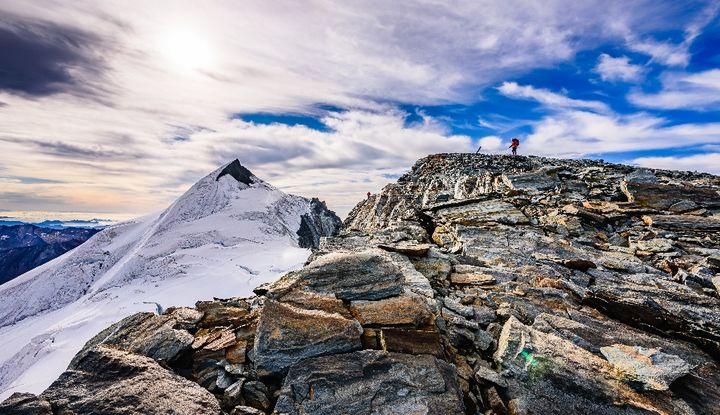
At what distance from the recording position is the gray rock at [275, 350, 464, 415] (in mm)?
5871

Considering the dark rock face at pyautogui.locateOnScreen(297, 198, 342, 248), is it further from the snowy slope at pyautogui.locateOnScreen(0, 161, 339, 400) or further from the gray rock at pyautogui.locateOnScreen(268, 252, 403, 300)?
the gray rock at pyautogui.locateOnScreen(268, 252, 403, 300)

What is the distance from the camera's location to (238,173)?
90312mm

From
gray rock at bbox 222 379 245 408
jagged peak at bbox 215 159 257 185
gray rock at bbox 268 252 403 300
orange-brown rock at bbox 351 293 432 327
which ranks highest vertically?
jagged peak at bbox 215 159 257 185

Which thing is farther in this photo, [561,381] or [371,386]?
[561,381]

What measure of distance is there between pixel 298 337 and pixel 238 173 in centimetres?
9082

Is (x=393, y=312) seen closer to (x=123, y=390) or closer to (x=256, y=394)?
(x=256, y=394)

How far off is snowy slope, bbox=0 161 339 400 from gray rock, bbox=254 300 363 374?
86.5ft

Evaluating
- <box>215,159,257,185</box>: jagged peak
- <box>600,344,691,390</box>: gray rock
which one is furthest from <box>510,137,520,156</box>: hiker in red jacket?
<box>215,159,257,185</box>: jagged peak

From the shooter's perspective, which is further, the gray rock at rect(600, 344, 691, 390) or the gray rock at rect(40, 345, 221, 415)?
the gray rock at rect(600, 344, 691, 390)

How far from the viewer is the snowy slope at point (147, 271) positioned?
31700 mm

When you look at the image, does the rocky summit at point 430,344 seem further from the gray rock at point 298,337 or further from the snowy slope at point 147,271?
the snowy slope at point 147,271

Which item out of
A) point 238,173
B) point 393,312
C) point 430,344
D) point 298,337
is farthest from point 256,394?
point 238,173

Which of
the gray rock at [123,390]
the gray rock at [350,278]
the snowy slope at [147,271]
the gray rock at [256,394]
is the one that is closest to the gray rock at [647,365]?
the gray rock at [350,278]

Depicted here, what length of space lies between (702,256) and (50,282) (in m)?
80.8
